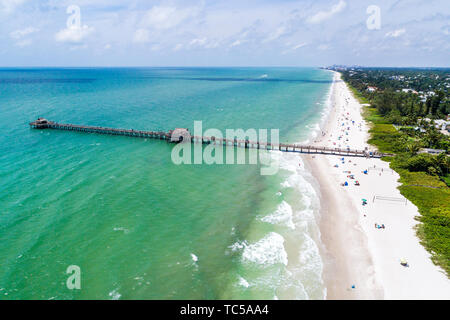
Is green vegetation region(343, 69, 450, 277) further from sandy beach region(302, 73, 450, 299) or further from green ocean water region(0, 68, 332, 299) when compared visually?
green ocean water region(0, 68, 332, 299)

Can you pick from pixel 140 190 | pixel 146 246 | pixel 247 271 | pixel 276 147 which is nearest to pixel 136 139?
pixel 140 190

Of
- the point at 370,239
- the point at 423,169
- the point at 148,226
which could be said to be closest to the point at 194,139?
the point at 148,226

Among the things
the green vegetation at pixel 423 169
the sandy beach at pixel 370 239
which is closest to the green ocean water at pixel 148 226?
the sandy beach at pixel 370 239

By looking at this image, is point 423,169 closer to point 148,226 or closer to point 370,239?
point 370,239

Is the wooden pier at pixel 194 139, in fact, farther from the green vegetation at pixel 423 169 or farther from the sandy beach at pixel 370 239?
the green vegetation at pixel 423 169
